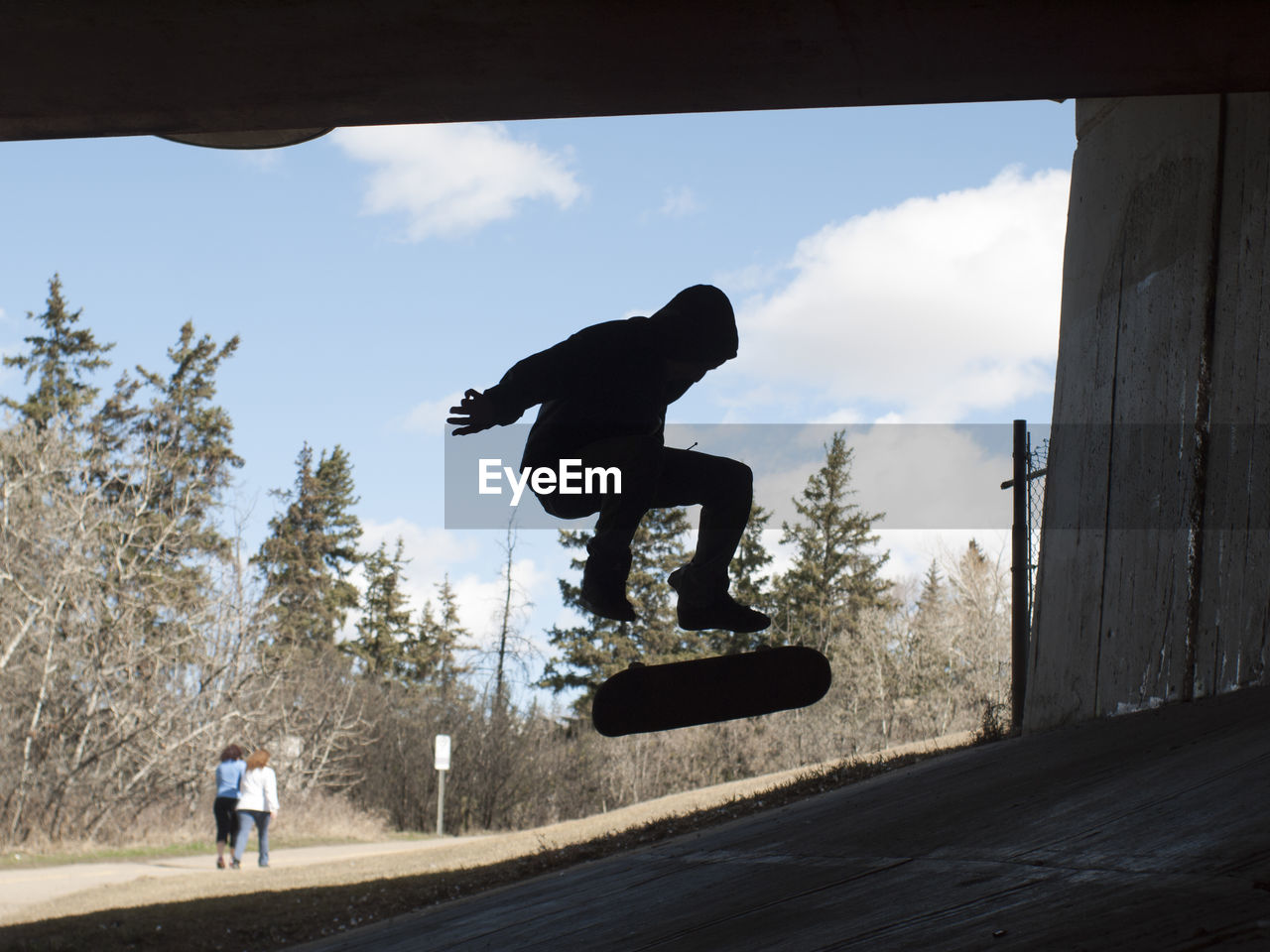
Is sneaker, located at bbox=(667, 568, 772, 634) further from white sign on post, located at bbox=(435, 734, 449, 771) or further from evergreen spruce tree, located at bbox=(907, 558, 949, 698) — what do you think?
evergreen spruce tree, located at bbox=(907, 558, 949, 698)

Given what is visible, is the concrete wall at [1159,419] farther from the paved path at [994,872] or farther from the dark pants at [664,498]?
the dark pants at [664,498]

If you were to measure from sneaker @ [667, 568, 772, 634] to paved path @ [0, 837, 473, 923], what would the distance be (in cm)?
902

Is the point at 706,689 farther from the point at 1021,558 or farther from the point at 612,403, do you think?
the point at 1021,558

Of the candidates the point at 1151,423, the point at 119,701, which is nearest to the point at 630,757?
the point at 119,701

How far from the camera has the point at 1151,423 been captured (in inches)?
292

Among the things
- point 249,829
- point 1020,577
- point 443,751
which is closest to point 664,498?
point 1020,577

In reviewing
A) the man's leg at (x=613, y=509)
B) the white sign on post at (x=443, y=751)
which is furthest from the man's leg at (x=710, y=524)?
the white sign on post at (x=443, y=751)

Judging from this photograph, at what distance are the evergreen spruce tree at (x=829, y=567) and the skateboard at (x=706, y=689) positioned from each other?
137ft

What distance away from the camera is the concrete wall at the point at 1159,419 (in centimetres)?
643

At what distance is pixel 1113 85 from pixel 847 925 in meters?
3.80

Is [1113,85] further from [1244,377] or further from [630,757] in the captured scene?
[630,757]

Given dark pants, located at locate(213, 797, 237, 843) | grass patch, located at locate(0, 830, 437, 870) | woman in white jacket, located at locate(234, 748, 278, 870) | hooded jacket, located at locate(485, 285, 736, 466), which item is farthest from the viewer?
grass patch, located at locate(0, 830, 437, 870)

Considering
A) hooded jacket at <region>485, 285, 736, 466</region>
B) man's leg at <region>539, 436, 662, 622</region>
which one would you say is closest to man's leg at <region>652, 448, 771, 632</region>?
man's leg at <region>539, 436, 662, 622</region>

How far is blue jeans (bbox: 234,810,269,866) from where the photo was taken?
1520cm
